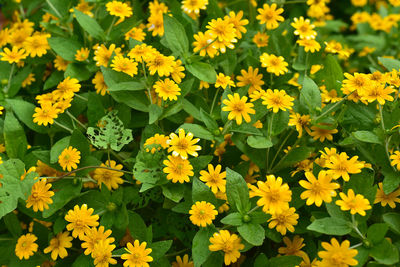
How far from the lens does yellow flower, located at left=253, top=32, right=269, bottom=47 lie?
1572 mm

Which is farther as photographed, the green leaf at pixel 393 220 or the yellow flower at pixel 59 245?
the yellow flower at pixel 59 245

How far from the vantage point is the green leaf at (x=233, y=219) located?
3.49ft

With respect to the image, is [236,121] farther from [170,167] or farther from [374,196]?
[374,196]

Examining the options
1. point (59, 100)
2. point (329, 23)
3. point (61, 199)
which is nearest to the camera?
point (61, 199)

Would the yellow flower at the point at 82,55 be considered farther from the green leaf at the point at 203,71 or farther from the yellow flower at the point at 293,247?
the yellow flower at the point at 293,247

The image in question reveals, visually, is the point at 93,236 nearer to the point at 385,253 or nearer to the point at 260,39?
the point at 385,253

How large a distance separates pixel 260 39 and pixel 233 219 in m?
0.76

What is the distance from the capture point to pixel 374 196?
1.05 meters

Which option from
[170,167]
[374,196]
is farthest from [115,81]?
[374,196]

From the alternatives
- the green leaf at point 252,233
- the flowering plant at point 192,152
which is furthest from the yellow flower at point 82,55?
the green leaf at point 252,233

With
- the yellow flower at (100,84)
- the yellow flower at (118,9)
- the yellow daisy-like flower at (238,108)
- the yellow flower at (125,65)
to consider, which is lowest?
the yellow flower at (100,84)

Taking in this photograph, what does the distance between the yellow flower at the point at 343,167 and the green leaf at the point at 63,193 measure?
68cm

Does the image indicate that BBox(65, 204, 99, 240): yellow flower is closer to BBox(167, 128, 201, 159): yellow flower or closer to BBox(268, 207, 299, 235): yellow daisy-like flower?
BBox(167, 128, 201, 159): yellow flower

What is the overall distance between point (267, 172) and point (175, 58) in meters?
0.45
